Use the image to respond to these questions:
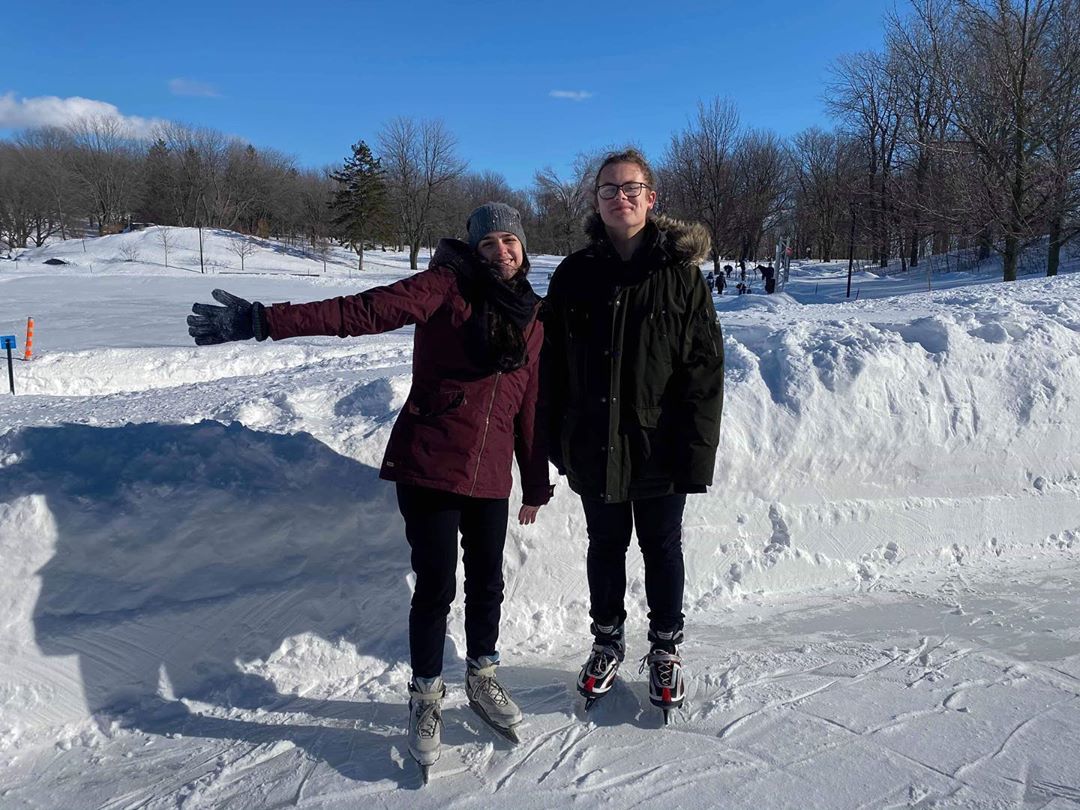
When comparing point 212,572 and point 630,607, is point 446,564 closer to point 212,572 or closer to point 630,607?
point 212,572

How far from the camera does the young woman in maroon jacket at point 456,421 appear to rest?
2480mm

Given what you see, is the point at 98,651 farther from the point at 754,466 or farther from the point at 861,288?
the point at 861,288

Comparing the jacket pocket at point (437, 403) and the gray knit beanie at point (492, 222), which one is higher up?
the gray knit beanie at point (492, 222)

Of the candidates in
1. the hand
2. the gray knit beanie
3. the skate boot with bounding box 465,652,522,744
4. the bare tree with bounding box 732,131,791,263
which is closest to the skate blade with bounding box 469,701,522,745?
the skate boot with bounding box 465,652,522,744

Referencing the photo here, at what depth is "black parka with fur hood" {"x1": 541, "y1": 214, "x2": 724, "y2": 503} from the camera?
2.63m

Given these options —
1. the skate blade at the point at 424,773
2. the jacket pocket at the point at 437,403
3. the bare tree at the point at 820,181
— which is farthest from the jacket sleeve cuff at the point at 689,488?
the bare tree at the point at 820,181

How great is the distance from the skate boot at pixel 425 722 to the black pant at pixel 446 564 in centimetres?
5

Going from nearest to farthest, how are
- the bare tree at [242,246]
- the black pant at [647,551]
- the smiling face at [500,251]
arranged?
the smiling face at [500,251] → the black pant at [647,551] → the bare tree at [242,246]

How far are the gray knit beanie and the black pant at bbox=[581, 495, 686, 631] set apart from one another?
1.01m

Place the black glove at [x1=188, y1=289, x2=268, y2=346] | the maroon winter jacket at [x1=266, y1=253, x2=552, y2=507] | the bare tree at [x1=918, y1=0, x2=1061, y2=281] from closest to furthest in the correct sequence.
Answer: the black glove at [x1=188, y1=289, x2=268, y2=346] < the maroon winter jacket at [x1=266, y1=253, x2=552, y2=507] < the bare tree at [x1=918, y1=0, x2=1061, y2=281]

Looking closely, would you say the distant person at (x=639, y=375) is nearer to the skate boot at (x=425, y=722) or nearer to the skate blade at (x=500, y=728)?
the skate blade at (x=500, y=728)

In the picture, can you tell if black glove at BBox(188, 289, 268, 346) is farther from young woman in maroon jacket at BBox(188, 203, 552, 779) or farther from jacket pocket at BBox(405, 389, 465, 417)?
jacket pocket at BBox(405, 389, 465, 417)

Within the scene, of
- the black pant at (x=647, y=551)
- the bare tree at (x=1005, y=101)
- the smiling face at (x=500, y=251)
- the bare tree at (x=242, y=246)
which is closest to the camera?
the smiling face at (x=500, y=251)

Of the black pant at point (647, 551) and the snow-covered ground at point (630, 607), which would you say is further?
the black pant at point (647, 551)
